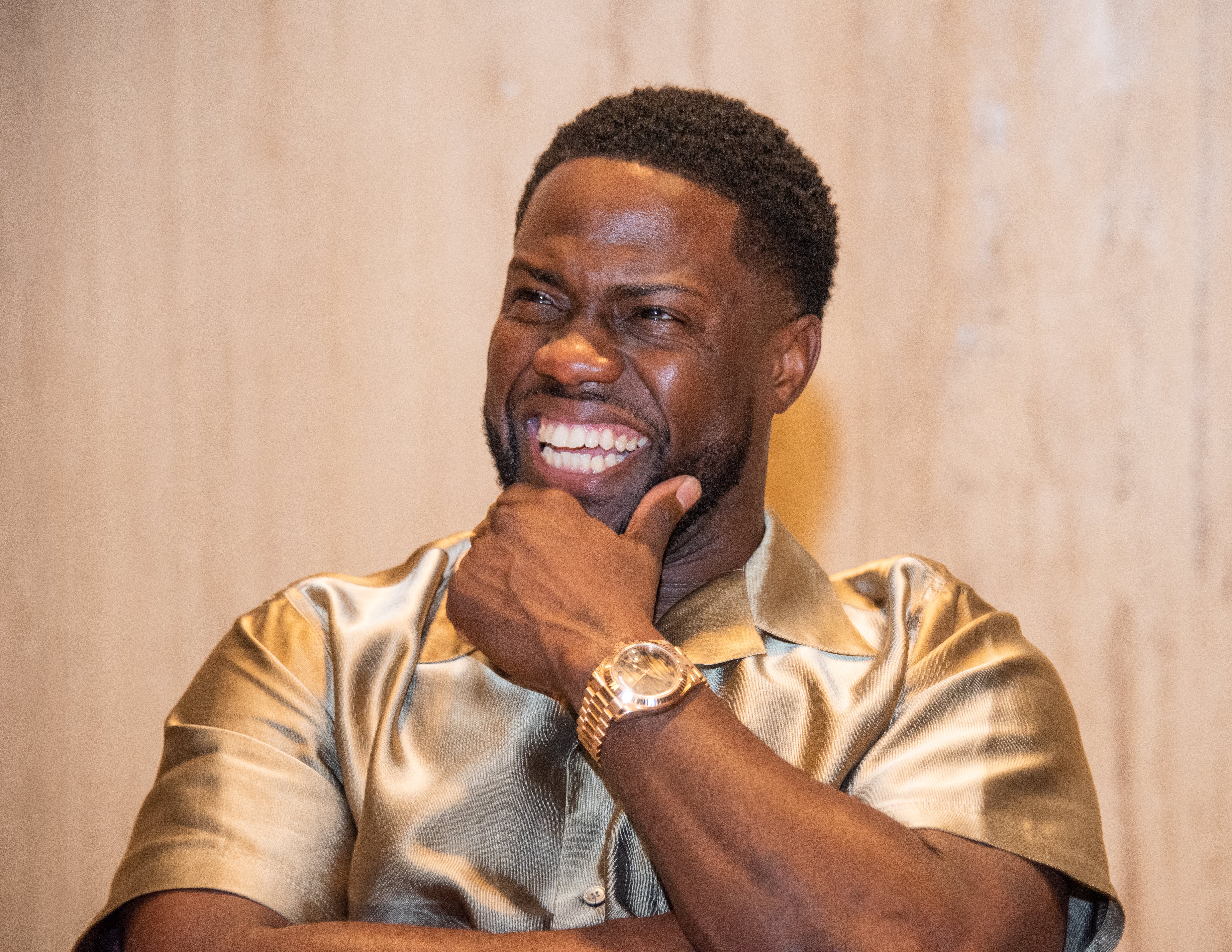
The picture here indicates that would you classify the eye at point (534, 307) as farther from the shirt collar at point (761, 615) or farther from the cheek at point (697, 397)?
the shirt collar at point (761, 615)

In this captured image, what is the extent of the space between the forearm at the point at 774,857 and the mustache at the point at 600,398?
43 cm

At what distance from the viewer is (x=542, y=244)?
5.24ft

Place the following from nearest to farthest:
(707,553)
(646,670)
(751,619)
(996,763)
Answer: (646,670) < (996,763) < (751,619) < (707,553)

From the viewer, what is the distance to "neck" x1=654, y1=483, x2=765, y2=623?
1693mm

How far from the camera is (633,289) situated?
5.03 ft

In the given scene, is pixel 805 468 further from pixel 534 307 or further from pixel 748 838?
pixel 748 838

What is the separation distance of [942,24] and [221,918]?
2.08 m

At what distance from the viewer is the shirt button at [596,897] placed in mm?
1385

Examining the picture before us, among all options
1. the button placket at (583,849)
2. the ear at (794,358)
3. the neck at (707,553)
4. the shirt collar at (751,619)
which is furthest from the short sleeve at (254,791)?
the ear at (794,358)

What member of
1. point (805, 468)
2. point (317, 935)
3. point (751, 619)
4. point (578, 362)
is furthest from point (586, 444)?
point (805, 468)

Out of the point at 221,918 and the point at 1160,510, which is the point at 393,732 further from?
the point at 1160,510

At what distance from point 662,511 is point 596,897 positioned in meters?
0.48

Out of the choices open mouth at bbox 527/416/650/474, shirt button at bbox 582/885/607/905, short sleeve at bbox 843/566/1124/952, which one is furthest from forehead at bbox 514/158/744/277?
shirt button at bbox 582/885/607/905

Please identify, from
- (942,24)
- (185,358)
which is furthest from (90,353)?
(942,24)
